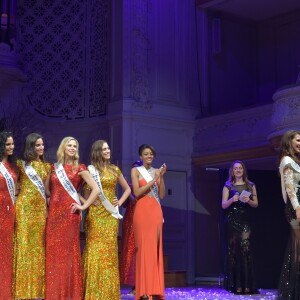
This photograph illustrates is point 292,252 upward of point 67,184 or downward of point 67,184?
downward

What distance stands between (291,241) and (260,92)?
906 cm

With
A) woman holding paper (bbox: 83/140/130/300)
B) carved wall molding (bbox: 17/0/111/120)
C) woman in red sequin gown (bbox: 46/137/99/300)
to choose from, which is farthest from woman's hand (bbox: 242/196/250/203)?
carved wall molding (bbox: 17/0/111/120)

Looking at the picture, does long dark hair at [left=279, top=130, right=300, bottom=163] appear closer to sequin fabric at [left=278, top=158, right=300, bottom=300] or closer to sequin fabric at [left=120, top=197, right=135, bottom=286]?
sequin fabric at [left=278, top=158, right=300, bottom=300]

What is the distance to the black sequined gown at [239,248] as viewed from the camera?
7484mm

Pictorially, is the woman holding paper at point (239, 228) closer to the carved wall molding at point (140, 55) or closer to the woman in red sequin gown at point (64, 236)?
the woman in red sequin gown at point (64, 236)

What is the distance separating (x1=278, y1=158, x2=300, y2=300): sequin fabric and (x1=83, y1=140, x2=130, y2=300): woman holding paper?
1485 mm

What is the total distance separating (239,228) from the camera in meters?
7.57

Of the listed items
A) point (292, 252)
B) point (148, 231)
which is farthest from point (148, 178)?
point (292, 252)

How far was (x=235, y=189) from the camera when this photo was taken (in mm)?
7500

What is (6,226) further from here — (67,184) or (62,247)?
(67,184)

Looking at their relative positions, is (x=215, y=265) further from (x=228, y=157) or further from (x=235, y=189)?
(x=235, y=189)

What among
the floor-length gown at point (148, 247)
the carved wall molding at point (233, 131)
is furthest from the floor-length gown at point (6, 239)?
the carved wall molding at point (233, 131)

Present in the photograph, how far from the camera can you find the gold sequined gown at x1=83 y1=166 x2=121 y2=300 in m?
5.18

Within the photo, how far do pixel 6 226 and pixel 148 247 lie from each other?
4.12 ft
